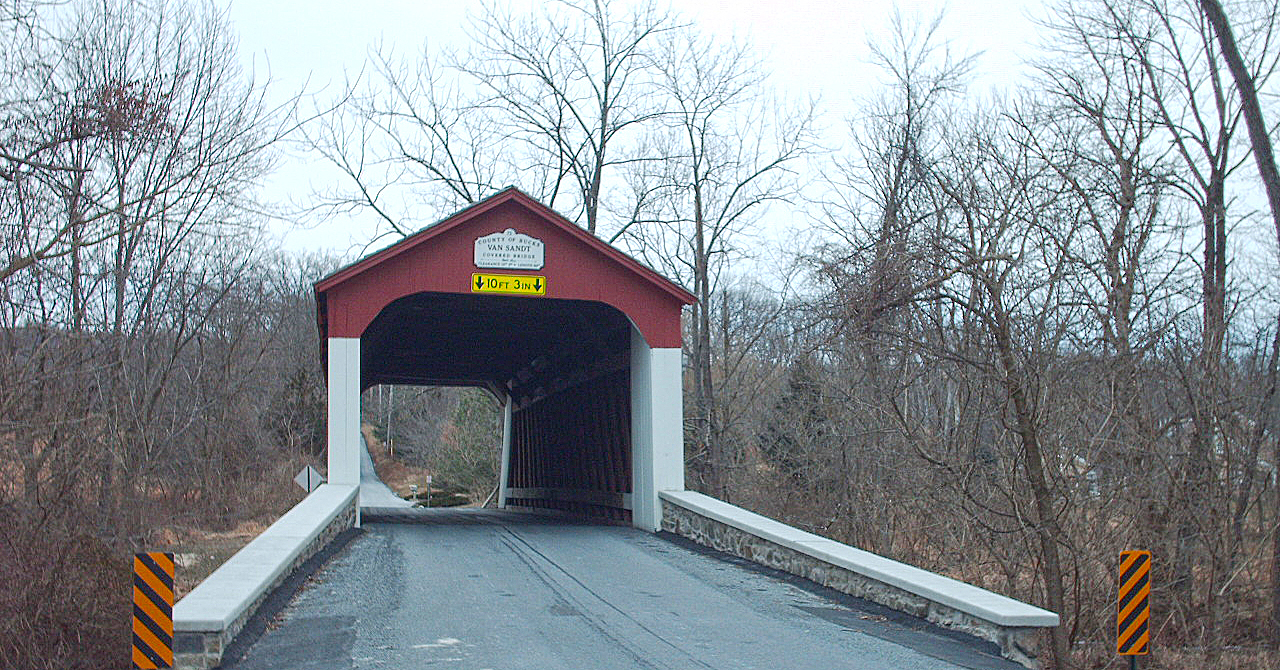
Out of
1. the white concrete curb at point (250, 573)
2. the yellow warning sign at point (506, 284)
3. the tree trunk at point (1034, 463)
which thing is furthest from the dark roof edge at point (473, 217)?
the tree trunk at point (1034, 463)

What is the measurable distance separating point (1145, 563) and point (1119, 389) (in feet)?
13.3

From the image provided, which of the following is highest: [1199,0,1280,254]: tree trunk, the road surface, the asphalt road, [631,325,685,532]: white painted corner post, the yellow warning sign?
[1199,0,1280,254]: tree trunk

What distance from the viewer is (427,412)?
54562 mm

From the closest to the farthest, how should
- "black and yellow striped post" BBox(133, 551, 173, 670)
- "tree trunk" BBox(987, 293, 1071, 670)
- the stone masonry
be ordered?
1. "black and yellow striped post" BBox(133, 551, 173, 670)
2. the stone masonry
3. "tree trunk" BBox(987, 293, 1071, 670)

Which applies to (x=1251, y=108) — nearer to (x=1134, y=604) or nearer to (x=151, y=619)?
(x=1134, y=604)

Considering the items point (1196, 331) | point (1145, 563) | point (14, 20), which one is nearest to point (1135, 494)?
point (1196, 331)

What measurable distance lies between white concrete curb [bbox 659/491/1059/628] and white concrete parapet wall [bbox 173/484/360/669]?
3780 millimetres

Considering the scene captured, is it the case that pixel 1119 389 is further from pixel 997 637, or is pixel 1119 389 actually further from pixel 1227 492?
pixel 997 637

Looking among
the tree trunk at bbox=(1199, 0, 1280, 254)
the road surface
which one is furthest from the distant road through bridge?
the road surface

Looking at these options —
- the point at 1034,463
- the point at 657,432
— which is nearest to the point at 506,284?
the point at 657,432

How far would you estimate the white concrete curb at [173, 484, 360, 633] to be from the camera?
5.54 m

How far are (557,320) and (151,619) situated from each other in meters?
11.3

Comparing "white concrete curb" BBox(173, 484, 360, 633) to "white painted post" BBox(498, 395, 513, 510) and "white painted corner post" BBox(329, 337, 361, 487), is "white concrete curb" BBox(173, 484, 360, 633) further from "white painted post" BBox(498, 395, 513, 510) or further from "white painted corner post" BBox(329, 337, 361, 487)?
"white painted post" BBox(498, 395, 513, 510)

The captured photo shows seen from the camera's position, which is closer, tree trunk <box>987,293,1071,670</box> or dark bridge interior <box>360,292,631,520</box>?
tree trunk <box>987,293,1071,670</box>
